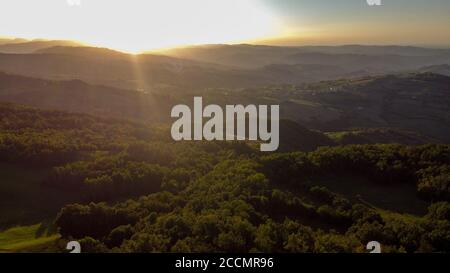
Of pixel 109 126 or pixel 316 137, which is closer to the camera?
pixel 109 126

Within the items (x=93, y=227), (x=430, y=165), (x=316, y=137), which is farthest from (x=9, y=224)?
(x=316, y=137)

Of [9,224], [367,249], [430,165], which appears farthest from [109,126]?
[367,249]

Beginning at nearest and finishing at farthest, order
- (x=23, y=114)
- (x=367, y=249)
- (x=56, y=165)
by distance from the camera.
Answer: (x=367, y=249)
(x=56, y=165)
(x=23, y=114)
